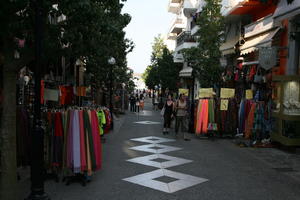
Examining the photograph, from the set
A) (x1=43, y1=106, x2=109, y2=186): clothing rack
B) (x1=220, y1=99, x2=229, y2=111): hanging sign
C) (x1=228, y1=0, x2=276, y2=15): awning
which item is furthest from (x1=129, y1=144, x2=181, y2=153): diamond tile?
(x1=228, y1=0, x2=276, y2=15): awning

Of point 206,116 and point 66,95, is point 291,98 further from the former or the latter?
point 66,95

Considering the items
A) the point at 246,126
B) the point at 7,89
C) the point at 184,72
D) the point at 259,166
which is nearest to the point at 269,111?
the point at 246,126

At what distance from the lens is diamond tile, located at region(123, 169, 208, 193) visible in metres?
6.94

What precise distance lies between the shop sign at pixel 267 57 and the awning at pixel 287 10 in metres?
1.56

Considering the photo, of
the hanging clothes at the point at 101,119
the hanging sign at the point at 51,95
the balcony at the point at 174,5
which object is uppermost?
the balcony at the point at 174,5

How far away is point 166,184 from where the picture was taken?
282 inches

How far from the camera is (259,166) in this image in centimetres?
927

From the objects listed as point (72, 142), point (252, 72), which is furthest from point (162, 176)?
point (252, 72)

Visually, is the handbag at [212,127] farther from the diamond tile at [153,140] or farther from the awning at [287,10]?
the awning at [287,10]

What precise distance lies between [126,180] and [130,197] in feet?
3.91

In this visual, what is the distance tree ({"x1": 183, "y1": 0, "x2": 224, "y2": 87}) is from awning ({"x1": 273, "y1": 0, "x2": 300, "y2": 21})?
5.22 m

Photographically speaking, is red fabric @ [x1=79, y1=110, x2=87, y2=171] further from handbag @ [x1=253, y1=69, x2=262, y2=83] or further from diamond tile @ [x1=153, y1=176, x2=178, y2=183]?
handbag @ [x1=253, y1=69, x2=262, y2=83]

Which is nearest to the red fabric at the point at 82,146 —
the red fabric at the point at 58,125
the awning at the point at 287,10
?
the red fabric at the point at 58,125

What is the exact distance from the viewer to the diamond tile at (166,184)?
694 centimetres
